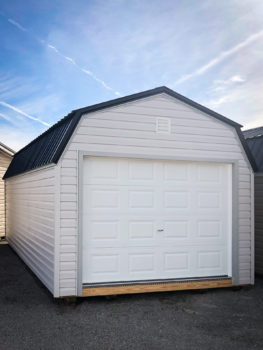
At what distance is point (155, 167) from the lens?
6.05 meters

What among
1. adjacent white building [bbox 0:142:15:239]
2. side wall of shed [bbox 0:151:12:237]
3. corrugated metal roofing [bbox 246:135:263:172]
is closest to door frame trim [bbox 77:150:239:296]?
corrugated metal roofing [bbox 246:135:263:172]

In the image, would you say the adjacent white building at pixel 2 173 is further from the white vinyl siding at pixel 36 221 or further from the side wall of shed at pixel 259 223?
the side wall of shed at pixel 259 223

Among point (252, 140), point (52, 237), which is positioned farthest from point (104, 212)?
point (252, 140)

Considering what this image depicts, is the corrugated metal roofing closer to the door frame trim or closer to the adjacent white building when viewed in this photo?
the door frame trim

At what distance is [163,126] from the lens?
19.7 feet

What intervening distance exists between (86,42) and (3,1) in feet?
9.20

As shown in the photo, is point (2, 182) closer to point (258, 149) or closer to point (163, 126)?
point (163, 126)

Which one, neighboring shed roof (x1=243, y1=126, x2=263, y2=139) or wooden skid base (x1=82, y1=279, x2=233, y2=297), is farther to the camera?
neighboring shed roof (x1=243, y1=126, x2=263, y2=139)

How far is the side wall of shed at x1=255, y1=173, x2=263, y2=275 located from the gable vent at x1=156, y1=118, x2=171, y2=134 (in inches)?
117

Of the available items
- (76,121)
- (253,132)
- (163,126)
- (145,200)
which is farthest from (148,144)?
(253,132)

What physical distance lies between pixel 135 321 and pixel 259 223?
434 centimetres

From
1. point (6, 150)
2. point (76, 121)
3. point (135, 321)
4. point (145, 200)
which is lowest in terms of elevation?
point (135, 321)

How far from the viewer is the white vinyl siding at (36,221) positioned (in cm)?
576

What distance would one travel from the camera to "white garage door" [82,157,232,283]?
5691 millimetres
